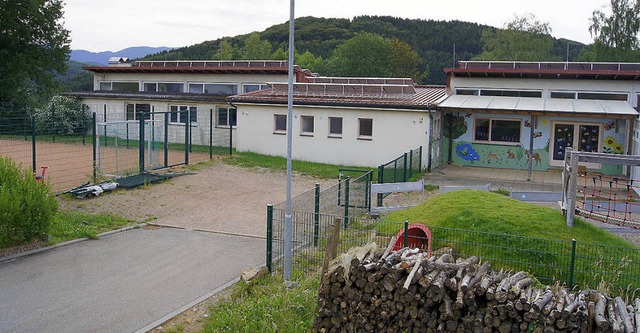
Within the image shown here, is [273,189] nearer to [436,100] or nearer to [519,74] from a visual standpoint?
[436,100]

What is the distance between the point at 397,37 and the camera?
102 meters

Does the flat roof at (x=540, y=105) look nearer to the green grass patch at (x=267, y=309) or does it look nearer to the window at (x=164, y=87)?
the window at (x=164, y=87)

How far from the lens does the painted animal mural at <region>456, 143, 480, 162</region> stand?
29364mm

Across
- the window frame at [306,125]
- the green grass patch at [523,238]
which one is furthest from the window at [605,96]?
the green grass patch at [523,238]

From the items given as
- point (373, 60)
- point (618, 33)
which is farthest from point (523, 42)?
point (373, 60)

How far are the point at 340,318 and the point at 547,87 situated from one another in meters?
23.2

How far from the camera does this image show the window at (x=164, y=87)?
38.8 meters

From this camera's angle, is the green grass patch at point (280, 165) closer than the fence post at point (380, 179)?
No

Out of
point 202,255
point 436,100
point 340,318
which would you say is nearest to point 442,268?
point 340,318

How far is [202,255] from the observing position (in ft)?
43.9

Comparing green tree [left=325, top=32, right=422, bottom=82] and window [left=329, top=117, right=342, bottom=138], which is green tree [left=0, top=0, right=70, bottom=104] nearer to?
window [left=329, top=117, right=342, bottom=138]

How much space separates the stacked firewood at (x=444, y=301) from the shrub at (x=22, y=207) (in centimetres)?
767

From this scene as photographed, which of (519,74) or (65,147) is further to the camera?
(65,147)

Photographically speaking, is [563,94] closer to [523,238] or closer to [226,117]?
[226,117]
